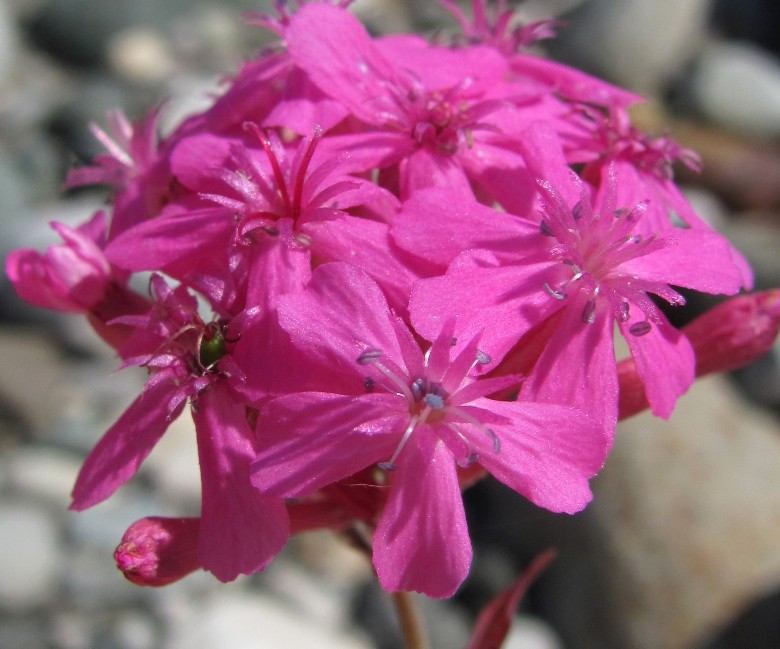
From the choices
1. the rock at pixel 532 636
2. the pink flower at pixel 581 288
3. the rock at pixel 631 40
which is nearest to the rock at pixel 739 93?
the rock at pixel 631 40

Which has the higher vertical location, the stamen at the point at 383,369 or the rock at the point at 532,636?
the stamen at the point at 383,369

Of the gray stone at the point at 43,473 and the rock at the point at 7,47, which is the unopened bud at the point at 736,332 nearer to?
the gray stone at the point at 43,473

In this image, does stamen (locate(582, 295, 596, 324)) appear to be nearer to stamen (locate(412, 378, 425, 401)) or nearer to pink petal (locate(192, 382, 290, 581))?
stamen (locate(412, 378, 425, 401))

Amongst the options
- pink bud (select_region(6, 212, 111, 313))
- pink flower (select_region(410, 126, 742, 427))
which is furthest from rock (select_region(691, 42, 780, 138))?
pink bud (select_region(6, 212, 111, 313))

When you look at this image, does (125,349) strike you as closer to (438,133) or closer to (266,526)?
(266,526)

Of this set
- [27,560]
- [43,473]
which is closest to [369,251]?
[27,560]

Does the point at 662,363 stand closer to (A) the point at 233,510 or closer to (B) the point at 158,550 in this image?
(A) the point at 233,510

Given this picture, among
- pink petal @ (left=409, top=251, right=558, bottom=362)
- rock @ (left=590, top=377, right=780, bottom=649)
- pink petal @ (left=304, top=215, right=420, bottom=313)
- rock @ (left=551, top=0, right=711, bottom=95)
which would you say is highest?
pink petal @ (left=409, top=251, right=558, bottom=362)
